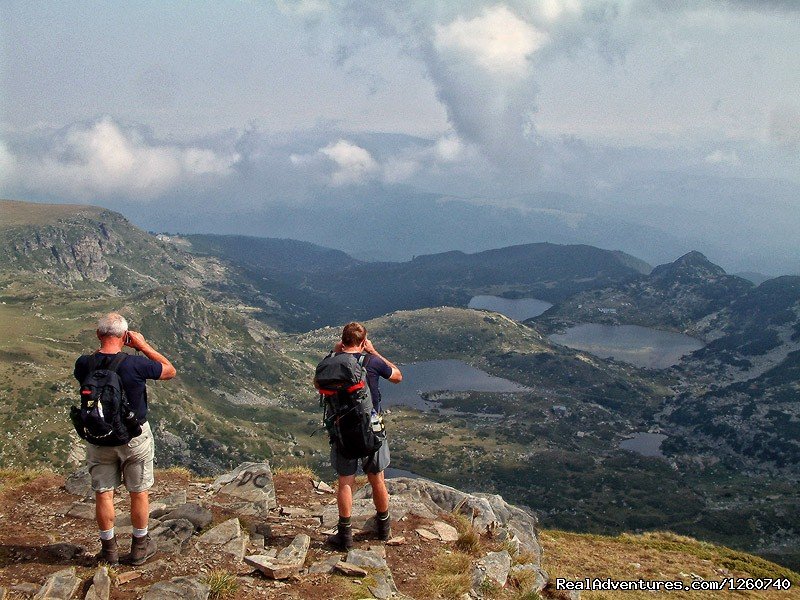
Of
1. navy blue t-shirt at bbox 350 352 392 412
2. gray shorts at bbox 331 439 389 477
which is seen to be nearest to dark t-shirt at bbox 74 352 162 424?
gray shorts at bbox 331 439 389 477

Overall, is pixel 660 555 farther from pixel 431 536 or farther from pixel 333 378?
pixel 333 378

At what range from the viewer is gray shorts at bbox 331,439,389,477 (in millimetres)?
12445

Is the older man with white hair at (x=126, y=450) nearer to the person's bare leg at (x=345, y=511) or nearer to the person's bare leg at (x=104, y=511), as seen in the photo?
the person's bare leg at (x=104, y=511)

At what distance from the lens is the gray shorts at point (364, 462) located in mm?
12445

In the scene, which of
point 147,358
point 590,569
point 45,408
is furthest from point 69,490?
point 45,408

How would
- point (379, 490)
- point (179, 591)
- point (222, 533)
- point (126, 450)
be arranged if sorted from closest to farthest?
point (179, 591), point (126, 450), point (379, 490), point (222, 533)

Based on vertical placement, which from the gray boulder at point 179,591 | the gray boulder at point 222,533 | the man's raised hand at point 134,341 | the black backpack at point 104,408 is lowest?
the gray boulder at point 222,533

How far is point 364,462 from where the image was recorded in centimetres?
1278

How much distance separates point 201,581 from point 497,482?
647ft

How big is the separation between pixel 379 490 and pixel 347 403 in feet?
8.16

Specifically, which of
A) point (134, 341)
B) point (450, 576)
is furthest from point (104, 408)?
point (450, 576)

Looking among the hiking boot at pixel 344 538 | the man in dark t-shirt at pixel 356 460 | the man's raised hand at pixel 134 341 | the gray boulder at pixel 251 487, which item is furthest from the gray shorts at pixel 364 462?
the man's raised hand at pixel 134 341

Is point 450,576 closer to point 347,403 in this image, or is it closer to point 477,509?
point 347,403

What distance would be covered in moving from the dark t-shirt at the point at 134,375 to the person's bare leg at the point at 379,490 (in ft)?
16.8
